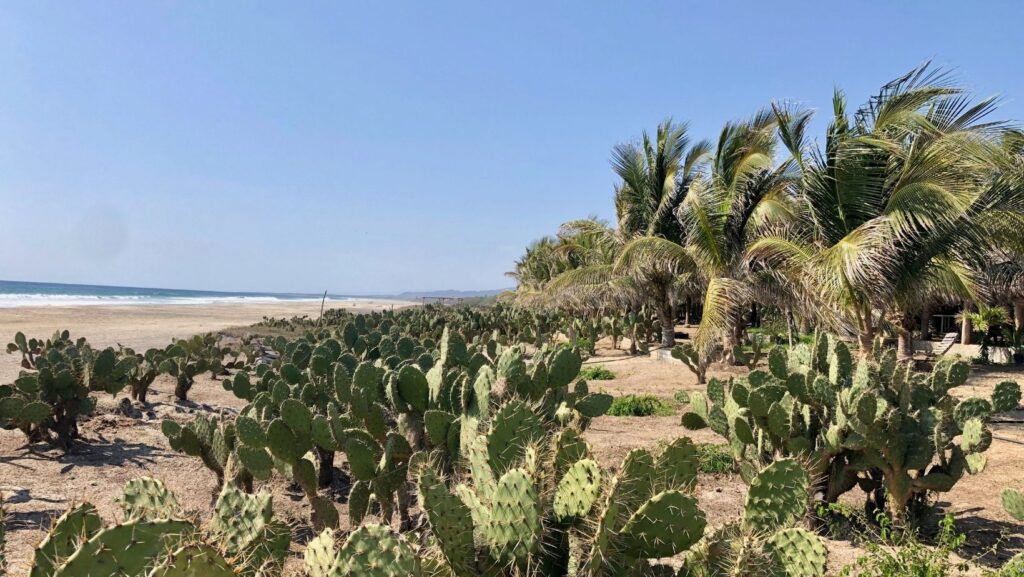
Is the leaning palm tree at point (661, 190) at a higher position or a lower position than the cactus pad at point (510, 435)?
higher

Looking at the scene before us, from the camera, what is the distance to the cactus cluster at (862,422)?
3.54 metres

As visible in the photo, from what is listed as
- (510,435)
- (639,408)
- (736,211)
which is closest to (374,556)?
(510,435)

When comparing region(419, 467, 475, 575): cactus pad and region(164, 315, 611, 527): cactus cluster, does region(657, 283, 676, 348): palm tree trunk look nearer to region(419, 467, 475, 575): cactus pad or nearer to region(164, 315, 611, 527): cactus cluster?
region(164, 315, 611, 527): cactus cluster

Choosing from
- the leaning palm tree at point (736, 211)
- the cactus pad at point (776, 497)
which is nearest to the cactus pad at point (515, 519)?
the cactus pad at point (776, 497)

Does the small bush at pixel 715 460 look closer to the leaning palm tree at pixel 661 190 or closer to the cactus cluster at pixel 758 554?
the cactus cluster at pixel 758 554

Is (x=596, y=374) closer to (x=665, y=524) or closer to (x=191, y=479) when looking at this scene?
(x=191, y=479)

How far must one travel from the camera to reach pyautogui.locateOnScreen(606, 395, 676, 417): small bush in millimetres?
7773

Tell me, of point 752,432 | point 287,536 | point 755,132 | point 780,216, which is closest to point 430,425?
point 287,536

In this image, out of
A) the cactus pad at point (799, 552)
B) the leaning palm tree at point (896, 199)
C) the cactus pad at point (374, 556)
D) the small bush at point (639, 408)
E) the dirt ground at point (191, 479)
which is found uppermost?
the leaning palm tree at point (896, 199)

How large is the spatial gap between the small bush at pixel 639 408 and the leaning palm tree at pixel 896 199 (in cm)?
267

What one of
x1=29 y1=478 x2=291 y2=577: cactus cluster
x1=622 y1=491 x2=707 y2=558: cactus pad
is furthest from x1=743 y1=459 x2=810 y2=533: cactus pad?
x1=29 y1=478 x2=291 y2=577: cactus cluster

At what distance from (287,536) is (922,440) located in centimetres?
353

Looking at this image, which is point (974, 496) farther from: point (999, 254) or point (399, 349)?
point (999, 254)

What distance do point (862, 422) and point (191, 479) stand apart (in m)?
5.04
